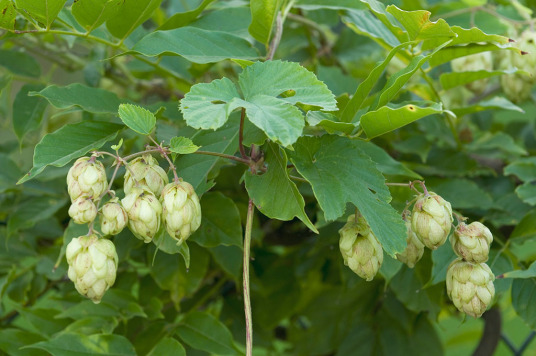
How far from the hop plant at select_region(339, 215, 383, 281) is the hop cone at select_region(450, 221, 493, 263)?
0.24 ft

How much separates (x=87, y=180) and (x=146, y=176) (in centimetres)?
5

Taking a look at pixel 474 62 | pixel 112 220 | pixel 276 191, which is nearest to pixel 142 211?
pixel 112 220

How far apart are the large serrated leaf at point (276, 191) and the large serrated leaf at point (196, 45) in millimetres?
141

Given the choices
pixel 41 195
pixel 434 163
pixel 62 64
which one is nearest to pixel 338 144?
pixel 434 163

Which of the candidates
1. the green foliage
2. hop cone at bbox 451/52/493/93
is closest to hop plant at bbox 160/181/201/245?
the green foliage

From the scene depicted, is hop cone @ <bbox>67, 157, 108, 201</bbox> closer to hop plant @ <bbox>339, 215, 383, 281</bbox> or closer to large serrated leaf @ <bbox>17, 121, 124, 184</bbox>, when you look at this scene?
large serrated leaf @ <bbox>17, 121, 124, 184</bbox>

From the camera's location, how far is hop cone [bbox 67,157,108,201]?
51 centimetres

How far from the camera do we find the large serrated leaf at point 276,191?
560mm

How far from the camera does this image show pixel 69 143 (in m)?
0.61

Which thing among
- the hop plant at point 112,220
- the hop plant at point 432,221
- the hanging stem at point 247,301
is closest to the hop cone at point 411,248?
the hop plant at point 432,221

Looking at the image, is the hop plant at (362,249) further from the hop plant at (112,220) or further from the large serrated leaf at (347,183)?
the hop plant at (112,220)

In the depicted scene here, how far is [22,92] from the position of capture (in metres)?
0.83

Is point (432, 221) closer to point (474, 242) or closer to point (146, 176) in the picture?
point (474, 242)

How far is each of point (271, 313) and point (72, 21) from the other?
541mm
